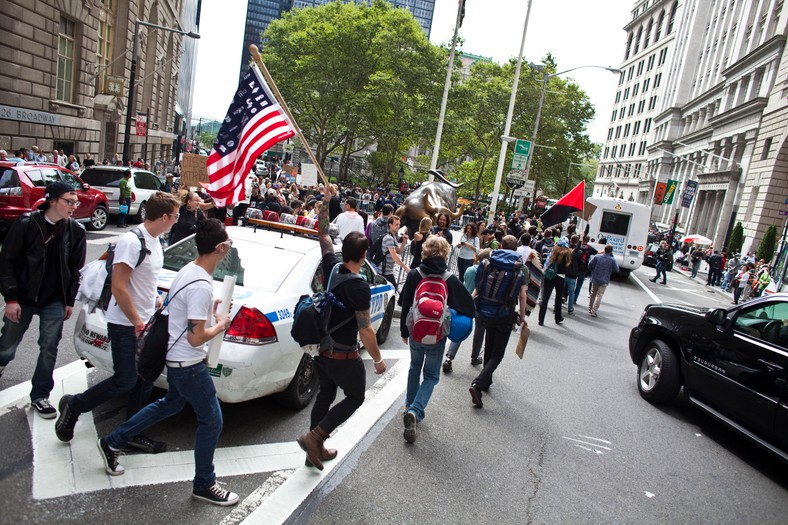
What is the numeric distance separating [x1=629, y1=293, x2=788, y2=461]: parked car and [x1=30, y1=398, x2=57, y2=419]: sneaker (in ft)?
20.1

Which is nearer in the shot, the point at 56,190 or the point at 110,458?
the point at 110,458

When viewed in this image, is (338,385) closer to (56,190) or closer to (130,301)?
(130,301)

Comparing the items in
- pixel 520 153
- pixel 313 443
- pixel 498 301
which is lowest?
pixel 313 443

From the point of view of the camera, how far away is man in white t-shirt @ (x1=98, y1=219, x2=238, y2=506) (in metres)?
3.35

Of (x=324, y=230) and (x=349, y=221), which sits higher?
(x=324, y=230)

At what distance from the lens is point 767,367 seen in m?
5.46

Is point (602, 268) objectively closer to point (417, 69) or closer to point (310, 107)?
point (417, 69)

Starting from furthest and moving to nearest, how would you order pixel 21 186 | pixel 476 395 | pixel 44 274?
pixel 21 186 < pixel 476 395 < pixel 44 274

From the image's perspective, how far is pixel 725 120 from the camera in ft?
158

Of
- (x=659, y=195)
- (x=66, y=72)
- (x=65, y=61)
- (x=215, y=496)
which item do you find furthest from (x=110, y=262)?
(x=659, y=195)

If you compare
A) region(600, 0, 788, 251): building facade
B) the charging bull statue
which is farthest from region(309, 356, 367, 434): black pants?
region(600, 0, 788, 251): building facade

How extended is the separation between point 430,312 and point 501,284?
1703 millimetres

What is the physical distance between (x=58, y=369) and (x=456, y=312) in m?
3.86

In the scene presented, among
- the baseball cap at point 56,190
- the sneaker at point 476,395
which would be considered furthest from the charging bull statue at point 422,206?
the baseball cap at point 56,190
